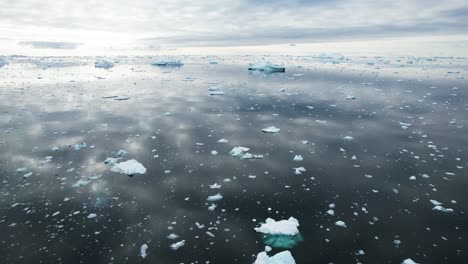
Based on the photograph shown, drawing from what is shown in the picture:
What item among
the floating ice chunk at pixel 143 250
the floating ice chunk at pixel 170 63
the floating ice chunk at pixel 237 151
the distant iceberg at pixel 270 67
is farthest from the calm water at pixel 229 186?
the floating ice chunk at pixel 170 63

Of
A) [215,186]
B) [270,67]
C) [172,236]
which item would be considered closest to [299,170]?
[215,186]

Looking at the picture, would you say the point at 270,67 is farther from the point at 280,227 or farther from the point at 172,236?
the point at 172,236

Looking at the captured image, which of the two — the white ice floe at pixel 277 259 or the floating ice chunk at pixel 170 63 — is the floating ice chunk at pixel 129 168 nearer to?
the white ice floe at pixel 277 259

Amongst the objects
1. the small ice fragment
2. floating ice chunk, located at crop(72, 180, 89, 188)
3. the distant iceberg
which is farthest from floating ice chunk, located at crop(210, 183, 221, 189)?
the distant iceberg

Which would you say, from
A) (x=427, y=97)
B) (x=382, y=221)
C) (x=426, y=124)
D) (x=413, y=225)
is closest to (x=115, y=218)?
(x=382, y=221)

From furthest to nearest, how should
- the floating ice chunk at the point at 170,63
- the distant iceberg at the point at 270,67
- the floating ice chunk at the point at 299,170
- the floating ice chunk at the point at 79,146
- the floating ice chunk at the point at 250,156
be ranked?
1. the floating ice chunk at the point at 170,63
2. the distant iceberg at the point at 270,67
3. the floating ice chunk at the point at 79,146
4. the floating ice chunk at the point at 250,156
5. the floating ice chunk at the point at 299,170

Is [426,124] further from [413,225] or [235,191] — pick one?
[235,191]

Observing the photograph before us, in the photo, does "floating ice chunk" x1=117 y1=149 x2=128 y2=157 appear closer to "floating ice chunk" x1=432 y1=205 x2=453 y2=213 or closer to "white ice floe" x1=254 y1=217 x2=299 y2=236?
"white ice floe" x1=254 y1=217 x2=299 y2=236
